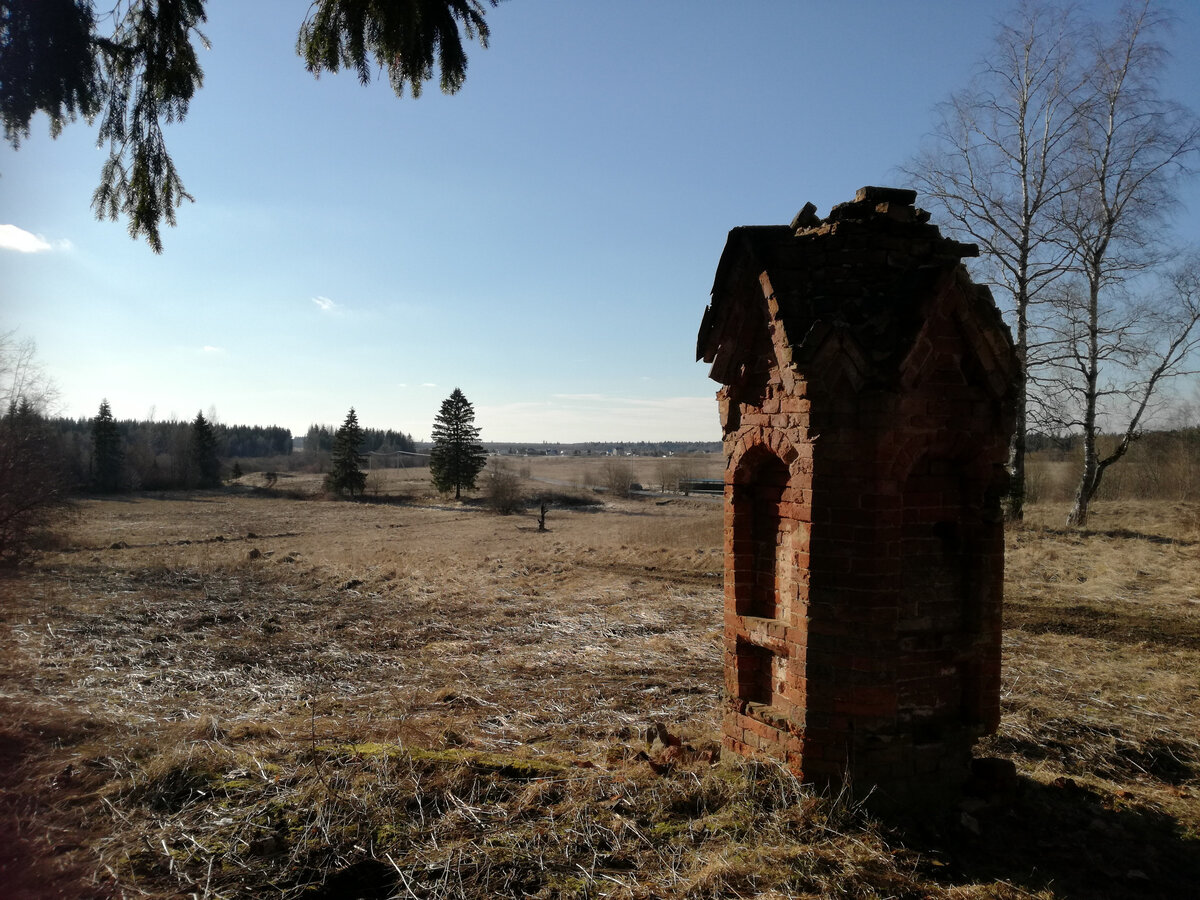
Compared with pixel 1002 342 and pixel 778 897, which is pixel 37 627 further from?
pixel 1002 342

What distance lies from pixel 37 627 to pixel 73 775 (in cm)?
735

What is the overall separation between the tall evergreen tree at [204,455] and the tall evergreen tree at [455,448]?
2442 cm

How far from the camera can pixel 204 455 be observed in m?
62.6

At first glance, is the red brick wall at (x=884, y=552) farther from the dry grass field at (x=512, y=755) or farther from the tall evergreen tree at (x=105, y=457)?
the tall evergreen tree at (x=105, y=457)

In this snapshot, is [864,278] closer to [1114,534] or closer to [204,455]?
[1114,534]

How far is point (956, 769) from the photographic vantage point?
167 inches

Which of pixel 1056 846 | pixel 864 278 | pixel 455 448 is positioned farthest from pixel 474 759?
pixel 455 448

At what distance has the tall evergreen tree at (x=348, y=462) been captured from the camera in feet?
174

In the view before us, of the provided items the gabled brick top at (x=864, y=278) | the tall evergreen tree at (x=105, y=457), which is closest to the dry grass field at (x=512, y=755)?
the gabled brick top at (x=864, y=278)

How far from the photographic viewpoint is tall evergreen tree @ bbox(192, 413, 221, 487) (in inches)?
2454

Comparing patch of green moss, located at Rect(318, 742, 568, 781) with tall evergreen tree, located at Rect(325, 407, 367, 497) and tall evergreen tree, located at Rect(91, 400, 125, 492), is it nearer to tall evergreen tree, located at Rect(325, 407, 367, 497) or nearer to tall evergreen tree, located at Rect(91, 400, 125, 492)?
tall evergreen tree, located at Rect(325, 407, 367, 497)

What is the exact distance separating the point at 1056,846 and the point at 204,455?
69796 mm

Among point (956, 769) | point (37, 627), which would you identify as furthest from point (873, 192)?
point (37, 627)

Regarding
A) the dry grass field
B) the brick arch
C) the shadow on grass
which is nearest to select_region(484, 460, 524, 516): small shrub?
the dry grass field
